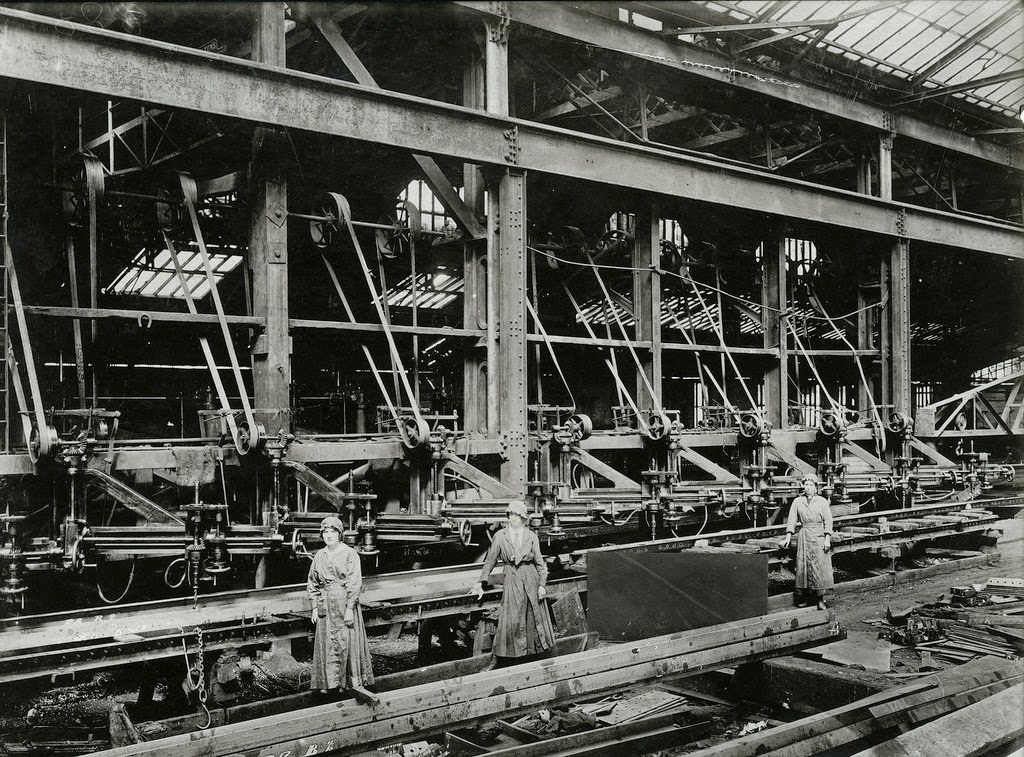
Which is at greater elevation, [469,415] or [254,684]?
[469,415]

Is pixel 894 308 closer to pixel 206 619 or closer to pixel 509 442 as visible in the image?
pixel 509 442

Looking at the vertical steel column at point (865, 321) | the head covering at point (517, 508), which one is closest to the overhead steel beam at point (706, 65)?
the vertical steel column at point (865, 321)

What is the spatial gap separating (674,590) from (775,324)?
874 cm

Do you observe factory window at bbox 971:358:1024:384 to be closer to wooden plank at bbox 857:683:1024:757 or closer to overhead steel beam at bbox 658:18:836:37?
overhead steel beam at bbox 658:18:836:37

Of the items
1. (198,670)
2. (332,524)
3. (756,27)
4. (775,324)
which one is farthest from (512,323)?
(775,324)

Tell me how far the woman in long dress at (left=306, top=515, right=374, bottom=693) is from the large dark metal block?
2.76 m

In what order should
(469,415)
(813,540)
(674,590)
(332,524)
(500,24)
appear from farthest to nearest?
(469,415), (500,24), (813,540), (674,590), (332,524)

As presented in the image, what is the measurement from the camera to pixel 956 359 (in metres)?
23.7

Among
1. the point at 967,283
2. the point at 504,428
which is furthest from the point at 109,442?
the point at 967,283

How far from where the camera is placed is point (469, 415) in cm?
1170

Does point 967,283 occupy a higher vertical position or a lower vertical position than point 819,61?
lower

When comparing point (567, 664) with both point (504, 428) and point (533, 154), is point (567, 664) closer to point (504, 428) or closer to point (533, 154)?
point (504, 428)

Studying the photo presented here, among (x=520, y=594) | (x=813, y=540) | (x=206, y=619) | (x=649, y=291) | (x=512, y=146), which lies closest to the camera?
(x=206, y=619)

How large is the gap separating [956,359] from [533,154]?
58.0 feet
